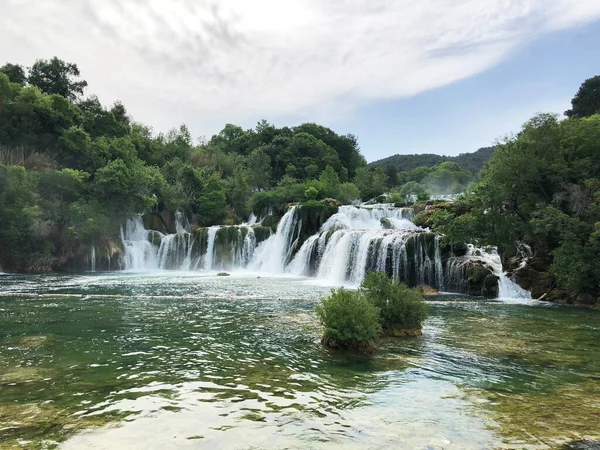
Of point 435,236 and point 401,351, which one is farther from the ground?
point 435,236

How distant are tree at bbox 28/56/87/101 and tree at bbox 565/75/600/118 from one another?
5922 cm

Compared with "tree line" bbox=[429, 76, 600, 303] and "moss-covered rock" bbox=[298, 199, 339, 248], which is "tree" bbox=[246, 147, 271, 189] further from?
"tree line" bbox=[429, 76, 600, 303]

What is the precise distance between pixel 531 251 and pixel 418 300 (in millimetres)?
13578

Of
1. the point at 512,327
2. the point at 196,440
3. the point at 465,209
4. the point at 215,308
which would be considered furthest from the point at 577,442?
the point at 465,209

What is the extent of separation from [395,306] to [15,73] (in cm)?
5420

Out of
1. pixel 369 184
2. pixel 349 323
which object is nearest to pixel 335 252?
pixel 349 323

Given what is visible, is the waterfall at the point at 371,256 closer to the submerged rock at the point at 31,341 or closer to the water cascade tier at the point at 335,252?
the water cascade tier at the point at 335,252

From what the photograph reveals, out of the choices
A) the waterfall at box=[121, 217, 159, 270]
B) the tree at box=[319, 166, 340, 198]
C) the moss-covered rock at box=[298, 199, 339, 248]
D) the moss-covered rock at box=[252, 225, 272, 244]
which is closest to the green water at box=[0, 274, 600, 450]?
the moss-covered rock at box=[298, 199, 339, 248]

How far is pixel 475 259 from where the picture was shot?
21062 mm

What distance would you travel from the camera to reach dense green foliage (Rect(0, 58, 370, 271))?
2956 cm

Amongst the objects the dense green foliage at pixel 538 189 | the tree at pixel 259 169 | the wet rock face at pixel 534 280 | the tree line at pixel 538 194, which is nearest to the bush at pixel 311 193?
the tree at pixel 259 169

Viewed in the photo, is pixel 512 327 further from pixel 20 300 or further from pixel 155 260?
pixel 155 260

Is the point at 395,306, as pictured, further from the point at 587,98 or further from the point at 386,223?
the point at 587,98

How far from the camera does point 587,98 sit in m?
48.0
